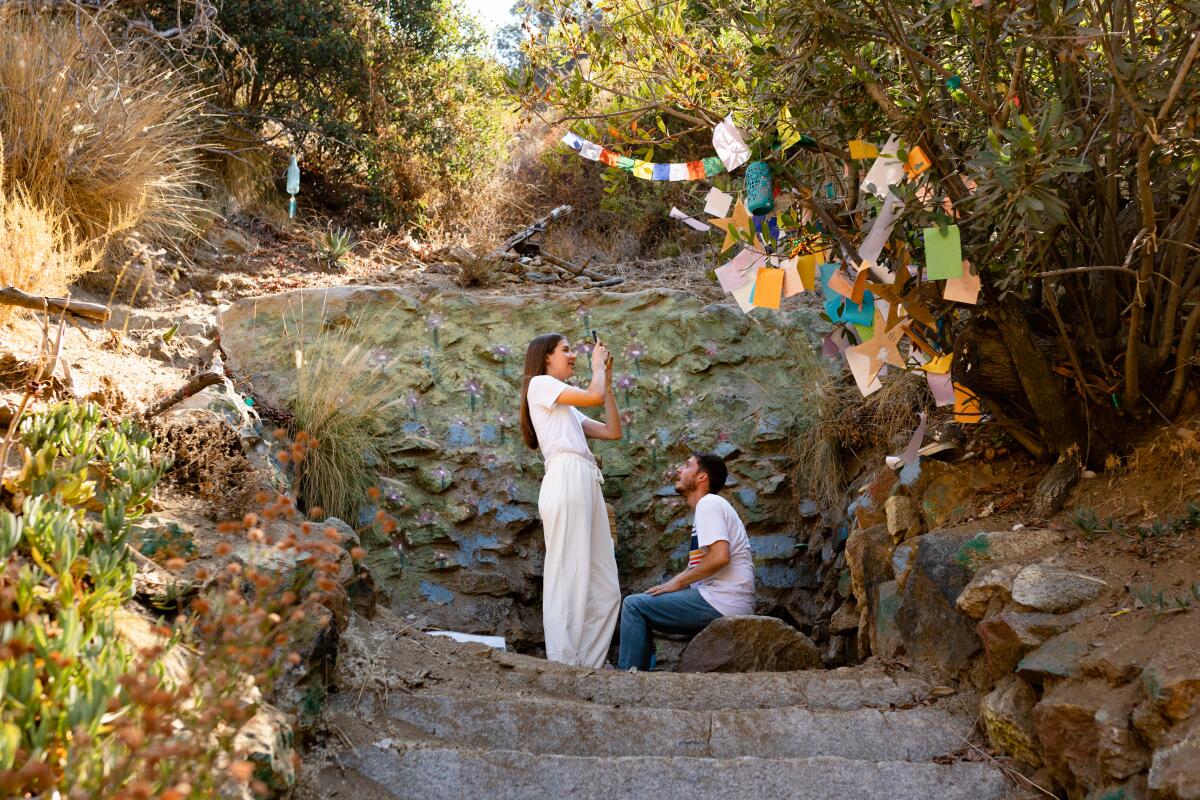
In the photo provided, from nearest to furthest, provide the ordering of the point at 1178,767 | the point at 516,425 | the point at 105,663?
the point at 105,663 < the point at 1178,767 < the point at 516,425

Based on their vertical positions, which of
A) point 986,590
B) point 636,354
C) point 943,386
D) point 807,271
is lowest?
point 986,590

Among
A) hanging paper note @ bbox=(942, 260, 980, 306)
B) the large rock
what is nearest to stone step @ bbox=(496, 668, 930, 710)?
the large rock

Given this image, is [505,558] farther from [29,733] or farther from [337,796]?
[29,733]

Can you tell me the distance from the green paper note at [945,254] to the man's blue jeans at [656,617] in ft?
7.66

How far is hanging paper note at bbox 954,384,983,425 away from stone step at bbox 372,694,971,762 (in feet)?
4.66

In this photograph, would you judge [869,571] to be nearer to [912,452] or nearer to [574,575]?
[912,452]

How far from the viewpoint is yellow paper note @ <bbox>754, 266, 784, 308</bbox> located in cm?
389

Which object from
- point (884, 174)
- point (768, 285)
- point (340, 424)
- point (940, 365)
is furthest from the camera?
point (340, 424)

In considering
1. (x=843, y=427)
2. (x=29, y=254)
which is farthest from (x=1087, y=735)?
(x=29, y=254)

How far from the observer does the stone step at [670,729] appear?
3256mm

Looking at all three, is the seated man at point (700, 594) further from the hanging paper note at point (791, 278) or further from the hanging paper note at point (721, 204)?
the hanging paper note at point (721, 204)

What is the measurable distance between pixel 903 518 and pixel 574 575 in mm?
1601

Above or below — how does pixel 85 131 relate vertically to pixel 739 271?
above

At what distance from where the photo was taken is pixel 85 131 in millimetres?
6434
